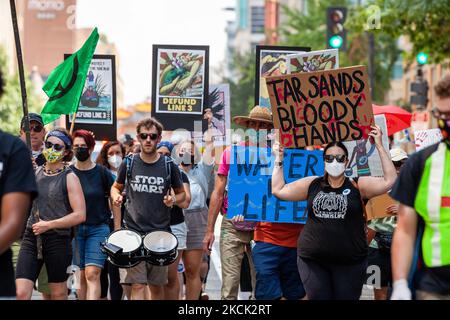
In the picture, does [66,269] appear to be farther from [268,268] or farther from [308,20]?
[308,20]

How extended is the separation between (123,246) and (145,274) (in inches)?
17.4

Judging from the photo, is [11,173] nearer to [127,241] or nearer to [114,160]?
[127,241]

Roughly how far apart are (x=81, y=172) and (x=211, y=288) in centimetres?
437

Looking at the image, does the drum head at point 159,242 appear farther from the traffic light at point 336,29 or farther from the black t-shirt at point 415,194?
the traffic light at point 336,29

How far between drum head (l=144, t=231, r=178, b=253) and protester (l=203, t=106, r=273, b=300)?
63cm

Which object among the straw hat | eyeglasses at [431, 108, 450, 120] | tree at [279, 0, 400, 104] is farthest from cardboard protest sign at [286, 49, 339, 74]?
tree at [279, 0, 400, 104]

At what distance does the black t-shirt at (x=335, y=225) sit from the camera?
847 centimetres

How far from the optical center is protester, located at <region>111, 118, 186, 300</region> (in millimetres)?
9883

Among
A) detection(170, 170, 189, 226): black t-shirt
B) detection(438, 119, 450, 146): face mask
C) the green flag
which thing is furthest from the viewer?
the green flag

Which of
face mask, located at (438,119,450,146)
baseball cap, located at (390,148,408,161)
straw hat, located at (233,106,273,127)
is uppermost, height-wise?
face mask, located at (438,119,450,146)

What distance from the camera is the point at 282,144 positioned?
9703mm

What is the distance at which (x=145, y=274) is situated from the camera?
10117mm

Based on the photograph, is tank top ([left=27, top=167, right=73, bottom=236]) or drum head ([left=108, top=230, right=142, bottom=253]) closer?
tank top ([left=27, top=167, right=73, bottom=236])

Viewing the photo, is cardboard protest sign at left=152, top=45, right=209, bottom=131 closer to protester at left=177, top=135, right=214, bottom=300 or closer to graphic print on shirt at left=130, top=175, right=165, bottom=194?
protester at left=177, top=135, right=214, bottom=300
